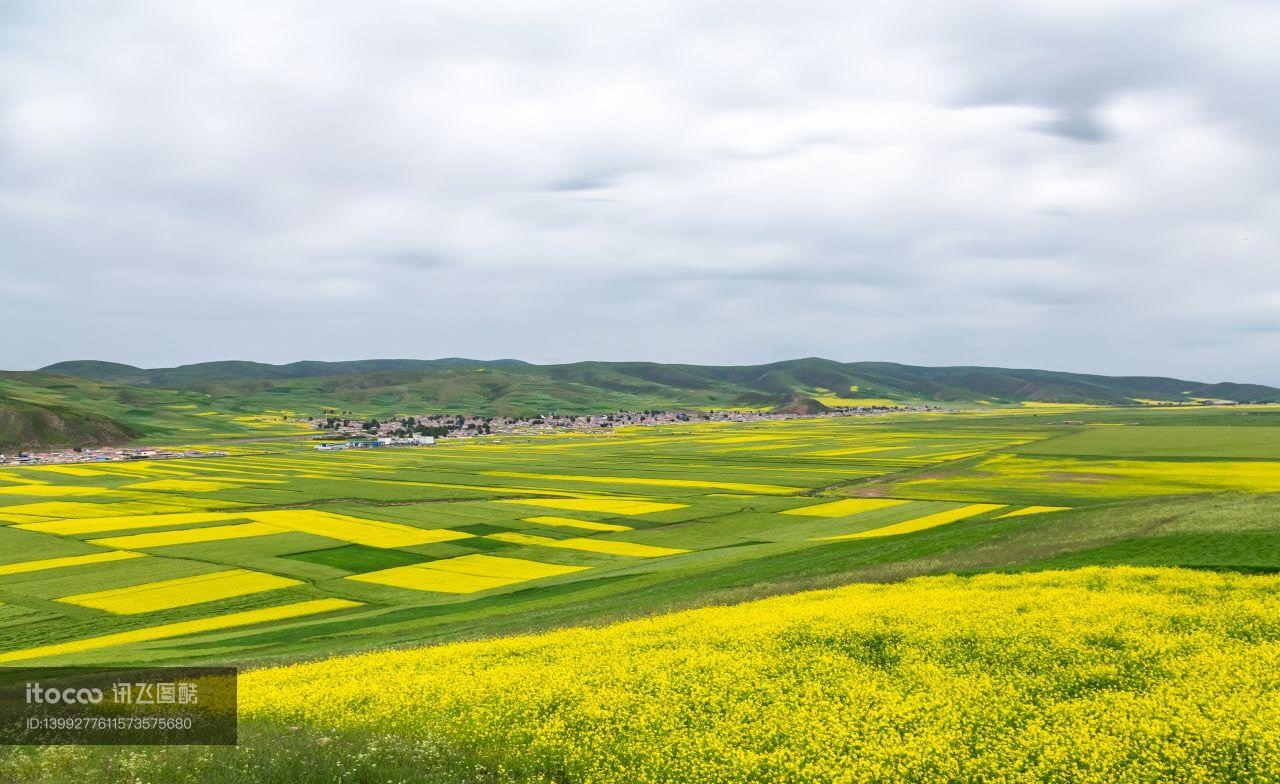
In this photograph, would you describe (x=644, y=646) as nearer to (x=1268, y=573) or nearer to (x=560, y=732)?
(x=560, y=732)

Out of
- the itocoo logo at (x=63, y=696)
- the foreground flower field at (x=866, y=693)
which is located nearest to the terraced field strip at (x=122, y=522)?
the itocoo logo at (x=63, y=696)

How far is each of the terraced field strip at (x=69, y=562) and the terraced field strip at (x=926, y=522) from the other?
55.3 metres

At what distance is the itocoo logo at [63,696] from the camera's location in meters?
19.5

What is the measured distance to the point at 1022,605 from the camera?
78.6ft

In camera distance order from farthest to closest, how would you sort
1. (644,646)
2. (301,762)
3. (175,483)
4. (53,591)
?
(175,483)
(53,591)
(644,646)
(301,762)

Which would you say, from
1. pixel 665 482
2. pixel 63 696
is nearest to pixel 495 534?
pixel 665 482

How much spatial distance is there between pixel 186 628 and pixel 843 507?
60.7m

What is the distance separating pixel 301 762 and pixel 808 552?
4075cm

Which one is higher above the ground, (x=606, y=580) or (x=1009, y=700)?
(x=1009, y=700)

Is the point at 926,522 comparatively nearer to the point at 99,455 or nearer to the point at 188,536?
the point at 188,536

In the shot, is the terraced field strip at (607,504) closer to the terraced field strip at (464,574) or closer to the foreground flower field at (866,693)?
the terraced field strip at (464,574)

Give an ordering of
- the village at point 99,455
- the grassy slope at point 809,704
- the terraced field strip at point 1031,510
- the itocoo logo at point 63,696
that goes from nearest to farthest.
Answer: the grassy slope at point 809,704, the itocoo logo at point 63,696, the terraced field strip at point 1031,510, the village at point 99,455

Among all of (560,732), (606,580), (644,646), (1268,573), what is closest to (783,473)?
(606,580)

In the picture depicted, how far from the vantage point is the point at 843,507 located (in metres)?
77.1
